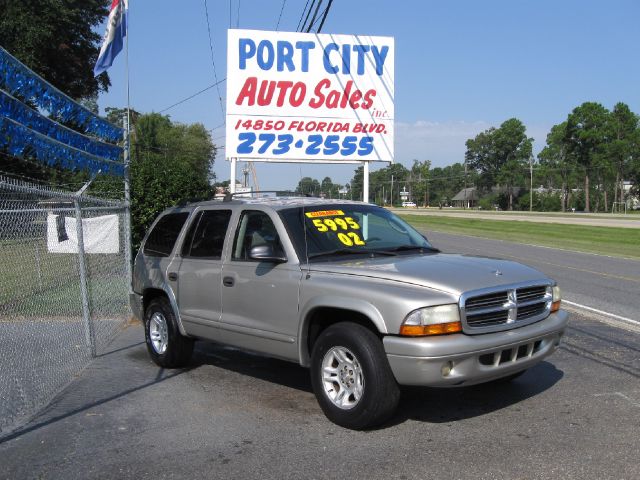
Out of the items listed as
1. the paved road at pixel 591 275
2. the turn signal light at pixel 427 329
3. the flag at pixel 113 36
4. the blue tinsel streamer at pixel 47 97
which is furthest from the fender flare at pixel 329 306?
the flag at pixel 113 36

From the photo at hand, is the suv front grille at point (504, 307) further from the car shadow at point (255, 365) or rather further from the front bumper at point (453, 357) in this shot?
the car shadow at point (255, 365)

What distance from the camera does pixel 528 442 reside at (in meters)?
4.64

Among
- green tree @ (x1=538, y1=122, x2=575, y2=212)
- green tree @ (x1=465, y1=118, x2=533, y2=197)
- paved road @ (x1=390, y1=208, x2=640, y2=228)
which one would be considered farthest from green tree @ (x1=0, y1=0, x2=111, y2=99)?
green tree @ (x1=465, y1=118, x2=533, y2=197)

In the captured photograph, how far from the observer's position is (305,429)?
5066 millimetres

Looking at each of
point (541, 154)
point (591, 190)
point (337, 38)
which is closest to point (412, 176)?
point (541, 154)

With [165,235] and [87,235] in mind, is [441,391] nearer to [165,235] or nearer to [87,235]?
[165,235]

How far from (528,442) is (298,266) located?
7.36ft

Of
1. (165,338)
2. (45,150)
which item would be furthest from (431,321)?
(45,150)

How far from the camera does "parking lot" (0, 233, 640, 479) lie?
4285 mm

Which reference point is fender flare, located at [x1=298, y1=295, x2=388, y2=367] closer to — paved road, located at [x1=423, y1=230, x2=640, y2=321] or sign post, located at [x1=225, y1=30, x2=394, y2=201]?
paved road, located at [x1=423, y1=230, x2=640, y2=321]

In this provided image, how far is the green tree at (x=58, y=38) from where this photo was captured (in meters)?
31.2

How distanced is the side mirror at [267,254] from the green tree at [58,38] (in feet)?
96.3

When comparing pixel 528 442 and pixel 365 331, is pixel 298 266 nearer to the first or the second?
pixel 365 331

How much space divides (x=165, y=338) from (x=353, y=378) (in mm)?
2838
